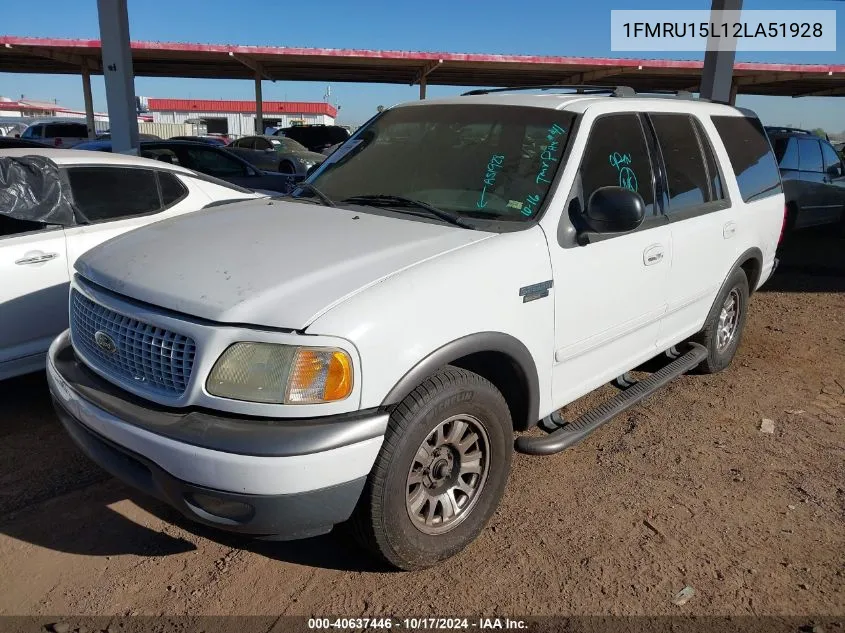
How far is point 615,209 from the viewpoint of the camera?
2.89 metres

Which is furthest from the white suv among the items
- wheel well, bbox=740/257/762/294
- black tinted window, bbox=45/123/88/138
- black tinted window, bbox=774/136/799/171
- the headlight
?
black tinted window, bbox=45/123/88/138

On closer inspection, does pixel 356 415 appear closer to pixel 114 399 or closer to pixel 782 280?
pixel 114 399

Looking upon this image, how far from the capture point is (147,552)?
113 inches

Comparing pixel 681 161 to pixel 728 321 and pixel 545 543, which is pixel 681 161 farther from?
pixel 545 543

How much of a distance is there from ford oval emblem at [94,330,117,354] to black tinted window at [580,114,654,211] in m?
2.14

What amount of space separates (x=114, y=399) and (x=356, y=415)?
956 millimetres

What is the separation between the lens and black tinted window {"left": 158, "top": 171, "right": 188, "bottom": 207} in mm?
4965

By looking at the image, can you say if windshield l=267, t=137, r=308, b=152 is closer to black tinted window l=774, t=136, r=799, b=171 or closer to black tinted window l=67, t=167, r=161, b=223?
black tinted window l=774, t=136, r=799, b=171

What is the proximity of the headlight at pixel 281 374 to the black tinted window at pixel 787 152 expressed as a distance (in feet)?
30.8

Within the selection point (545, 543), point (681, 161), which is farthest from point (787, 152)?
point (545, 543)

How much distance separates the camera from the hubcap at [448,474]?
8.57ft

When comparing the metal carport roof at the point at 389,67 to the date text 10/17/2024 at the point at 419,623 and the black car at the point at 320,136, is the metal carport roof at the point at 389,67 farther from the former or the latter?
the date text 10/17/2024 at the point at 419,623

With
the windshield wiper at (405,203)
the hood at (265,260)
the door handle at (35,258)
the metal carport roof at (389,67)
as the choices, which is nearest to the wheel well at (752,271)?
the windshield wiper at (405,203)

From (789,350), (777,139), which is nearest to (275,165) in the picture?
(777,139)
